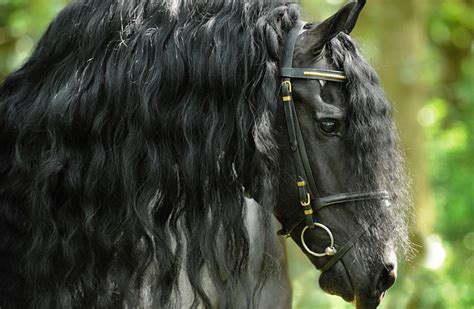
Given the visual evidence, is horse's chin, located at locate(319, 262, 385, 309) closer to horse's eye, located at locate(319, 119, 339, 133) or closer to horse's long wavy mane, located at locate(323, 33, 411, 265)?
horse's long wavy mane, located at locate(323, 33, 411, 265)

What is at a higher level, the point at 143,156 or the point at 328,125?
the point at 143,156

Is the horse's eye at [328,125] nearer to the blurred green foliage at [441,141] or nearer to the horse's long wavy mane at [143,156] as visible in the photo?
the horse's long wavy mane at [143,156]

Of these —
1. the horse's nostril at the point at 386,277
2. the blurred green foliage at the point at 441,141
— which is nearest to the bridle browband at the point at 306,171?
the horse's nostril at the point at 386,277

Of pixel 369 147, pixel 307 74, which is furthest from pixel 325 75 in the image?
pixel 369 147

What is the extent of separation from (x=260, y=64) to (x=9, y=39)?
6.55 m

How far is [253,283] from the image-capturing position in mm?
3279

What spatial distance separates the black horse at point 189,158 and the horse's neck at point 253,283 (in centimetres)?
5

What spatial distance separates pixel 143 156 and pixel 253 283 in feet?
2.40

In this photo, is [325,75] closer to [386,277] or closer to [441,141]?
[386,277]

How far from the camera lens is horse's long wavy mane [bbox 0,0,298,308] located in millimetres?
2834

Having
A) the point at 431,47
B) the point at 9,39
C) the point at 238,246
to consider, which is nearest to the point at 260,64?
the point at 238,246

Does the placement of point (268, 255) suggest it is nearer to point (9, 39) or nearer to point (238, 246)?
point (238, 246)

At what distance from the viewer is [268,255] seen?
3.03 meters

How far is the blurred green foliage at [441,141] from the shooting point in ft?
19.7
